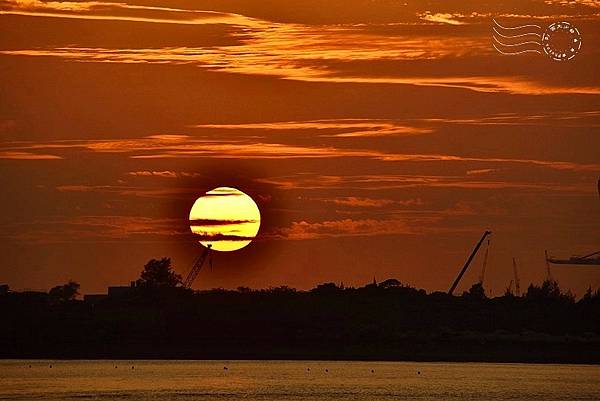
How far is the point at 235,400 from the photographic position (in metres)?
197

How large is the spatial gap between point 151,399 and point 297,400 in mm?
15997

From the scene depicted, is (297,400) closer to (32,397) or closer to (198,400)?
(198,400)

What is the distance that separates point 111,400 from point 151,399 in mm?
5059

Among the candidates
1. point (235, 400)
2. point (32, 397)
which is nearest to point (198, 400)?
point (235, 400)

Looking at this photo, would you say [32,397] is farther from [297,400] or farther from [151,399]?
[297,400]

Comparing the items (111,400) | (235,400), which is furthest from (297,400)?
(111,400)

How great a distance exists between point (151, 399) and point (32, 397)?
13.0m

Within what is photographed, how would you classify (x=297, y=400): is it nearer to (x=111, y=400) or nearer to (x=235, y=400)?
(x=235, y=400)

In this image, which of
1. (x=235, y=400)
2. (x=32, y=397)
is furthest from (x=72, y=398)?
(x=235, y=400)

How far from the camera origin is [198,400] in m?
197

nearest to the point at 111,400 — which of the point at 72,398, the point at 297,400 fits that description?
the point at 72,398

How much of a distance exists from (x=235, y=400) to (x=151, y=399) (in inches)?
373

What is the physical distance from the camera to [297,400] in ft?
650

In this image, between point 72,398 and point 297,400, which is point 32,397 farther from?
point 297,400
